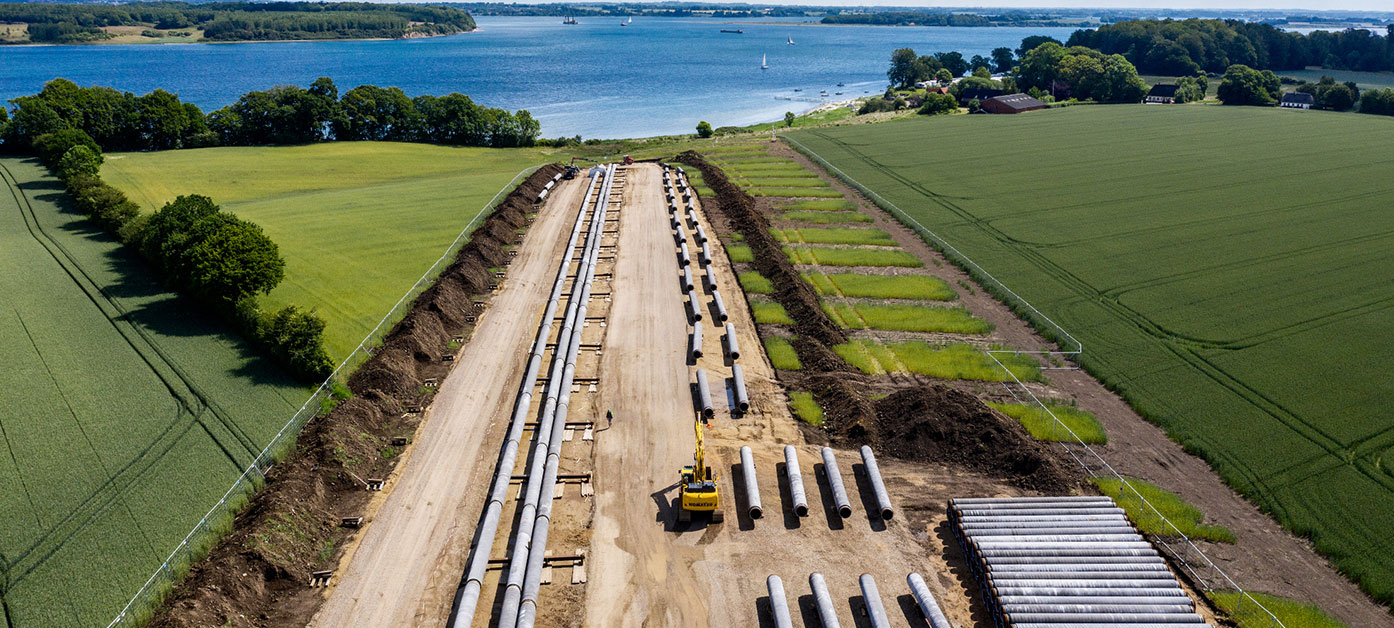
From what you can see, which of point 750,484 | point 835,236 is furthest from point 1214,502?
point 835,236

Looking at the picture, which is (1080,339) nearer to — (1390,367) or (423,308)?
(1390,367)

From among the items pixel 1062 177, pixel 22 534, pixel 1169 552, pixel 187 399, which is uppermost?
pixel 1062 177

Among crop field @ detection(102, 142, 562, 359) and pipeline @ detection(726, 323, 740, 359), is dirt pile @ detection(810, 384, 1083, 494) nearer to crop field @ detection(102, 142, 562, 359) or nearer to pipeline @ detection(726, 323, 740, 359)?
pipeline @ detection(726, 323, 740, 359)

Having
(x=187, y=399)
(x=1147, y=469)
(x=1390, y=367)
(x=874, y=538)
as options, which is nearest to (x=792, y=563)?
(x=874, y=538)

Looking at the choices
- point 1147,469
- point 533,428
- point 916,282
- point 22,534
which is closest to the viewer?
point 22,534

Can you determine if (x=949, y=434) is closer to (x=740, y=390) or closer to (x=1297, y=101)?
(x=740, y=390)

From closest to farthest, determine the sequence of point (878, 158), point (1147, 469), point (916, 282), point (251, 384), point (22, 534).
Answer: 1. point (22, 534)
2. point (1147, 469)
3. point (251, 384)
4. point (916, 282)
5. point (878, 158)
